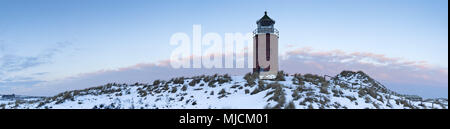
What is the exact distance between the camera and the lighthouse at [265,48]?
2775cm

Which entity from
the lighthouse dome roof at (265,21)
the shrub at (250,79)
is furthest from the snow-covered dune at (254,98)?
the lighthouse dome roof at (265,21)

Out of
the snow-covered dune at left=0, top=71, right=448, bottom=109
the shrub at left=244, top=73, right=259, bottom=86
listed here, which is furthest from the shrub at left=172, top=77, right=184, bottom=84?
the shrub at left=244, top=73, right=259, bottom=86

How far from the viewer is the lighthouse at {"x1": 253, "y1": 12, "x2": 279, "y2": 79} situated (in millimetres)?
27753

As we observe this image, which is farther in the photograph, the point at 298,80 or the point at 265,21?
the point at 265,21

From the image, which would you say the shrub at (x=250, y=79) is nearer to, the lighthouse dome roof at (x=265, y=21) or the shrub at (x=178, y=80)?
the shrub at (x=178, y=80)

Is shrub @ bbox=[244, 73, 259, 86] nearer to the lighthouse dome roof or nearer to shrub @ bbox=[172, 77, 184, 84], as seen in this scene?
shrub @ bbox=[172, 77, 184, 84]

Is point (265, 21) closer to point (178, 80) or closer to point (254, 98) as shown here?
point (178, 80)

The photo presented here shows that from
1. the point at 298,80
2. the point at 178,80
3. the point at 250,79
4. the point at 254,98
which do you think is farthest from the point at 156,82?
the point at 254,98

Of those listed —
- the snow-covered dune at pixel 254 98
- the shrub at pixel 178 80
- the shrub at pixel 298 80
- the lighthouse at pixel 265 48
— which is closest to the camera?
the snow-covered dune at pixel 254 98

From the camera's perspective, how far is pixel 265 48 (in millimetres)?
28844

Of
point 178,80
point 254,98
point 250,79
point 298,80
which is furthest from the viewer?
point 178,80
